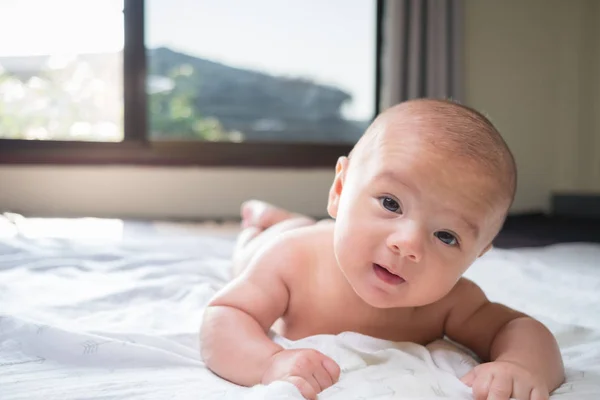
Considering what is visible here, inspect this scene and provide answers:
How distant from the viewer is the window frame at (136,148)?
2.69 meters

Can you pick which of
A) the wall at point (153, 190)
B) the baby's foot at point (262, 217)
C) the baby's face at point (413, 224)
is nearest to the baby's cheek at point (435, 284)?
the baby's face at point (413, 224)

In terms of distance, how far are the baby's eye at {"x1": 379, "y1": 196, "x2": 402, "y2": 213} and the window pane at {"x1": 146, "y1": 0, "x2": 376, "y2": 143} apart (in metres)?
2.72

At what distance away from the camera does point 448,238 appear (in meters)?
0.70

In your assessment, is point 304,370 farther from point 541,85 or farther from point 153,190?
point 541,85

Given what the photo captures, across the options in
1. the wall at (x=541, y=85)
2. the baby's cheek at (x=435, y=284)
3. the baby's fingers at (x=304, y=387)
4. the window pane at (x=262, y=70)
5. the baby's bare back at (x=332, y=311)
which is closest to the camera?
the baby's fingers at (x=304, y=387)

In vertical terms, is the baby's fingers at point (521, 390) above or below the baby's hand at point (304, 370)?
below

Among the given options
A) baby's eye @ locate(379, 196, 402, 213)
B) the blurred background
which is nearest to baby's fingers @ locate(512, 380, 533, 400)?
baby's eye @ locate(379, 196, 402, 213)

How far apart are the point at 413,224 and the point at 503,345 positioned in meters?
0.22

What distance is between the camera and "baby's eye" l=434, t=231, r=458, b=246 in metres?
0.69

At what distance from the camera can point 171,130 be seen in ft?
11.6

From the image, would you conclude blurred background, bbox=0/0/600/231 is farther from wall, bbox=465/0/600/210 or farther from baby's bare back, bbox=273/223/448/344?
baby's bare back, bbox=273/223/448/344

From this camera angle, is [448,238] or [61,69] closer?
[448,238]

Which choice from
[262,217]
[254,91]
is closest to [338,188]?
[262,217]

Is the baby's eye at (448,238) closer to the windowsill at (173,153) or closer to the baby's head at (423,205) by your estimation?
the baby's head at (423,205)
